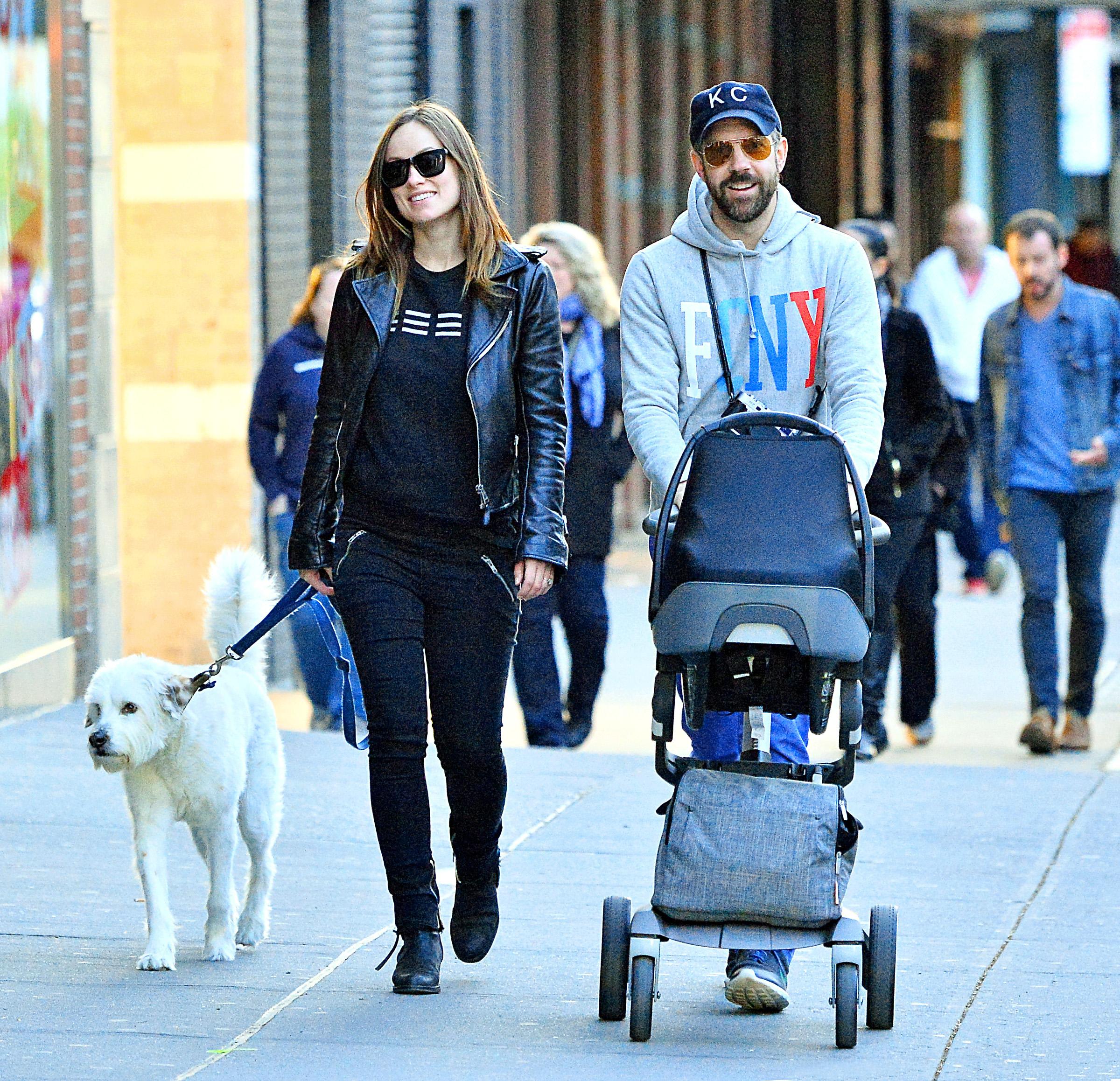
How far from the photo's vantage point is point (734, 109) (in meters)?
4.96

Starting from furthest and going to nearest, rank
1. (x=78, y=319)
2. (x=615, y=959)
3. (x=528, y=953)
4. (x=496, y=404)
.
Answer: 1. (x=78, y=319)
2. (x=528, y=953)
3. (x=496, y=404)
4. (x=615, y=959)

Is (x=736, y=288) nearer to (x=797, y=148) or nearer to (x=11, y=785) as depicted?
(x=11, y=785)

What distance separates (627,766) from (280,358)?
97.6 inches

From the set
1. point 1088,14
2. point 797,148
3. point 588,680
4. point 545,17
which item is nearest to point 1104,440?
point 588,680

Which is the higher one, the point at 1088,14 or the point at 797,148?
the point at 1088,14

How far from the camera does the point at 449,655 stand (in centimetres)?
514

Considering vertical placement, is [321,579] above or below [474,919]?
above

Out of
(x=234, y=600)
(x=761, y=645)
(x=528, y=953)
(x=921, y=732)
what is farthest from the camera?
(x=921, y=732)

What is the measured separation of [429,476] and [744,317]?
2.54 ft

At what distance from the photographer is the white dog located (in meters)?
5.34

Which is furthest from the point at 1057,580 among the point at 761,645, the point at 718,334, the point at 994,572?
the point at 994,572

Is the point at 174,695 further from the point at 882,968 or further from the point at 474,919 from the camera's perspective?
the point at 882,968

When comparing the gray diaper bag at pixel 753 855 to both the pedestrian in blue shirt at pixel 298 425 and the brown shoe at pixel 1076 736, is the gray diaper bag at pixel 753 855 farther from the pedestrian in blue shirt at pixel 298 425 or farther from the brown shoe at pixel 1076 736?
the brown shoe at pixel 1076 736

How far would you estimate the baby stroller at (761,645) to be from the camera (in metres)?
4.64
